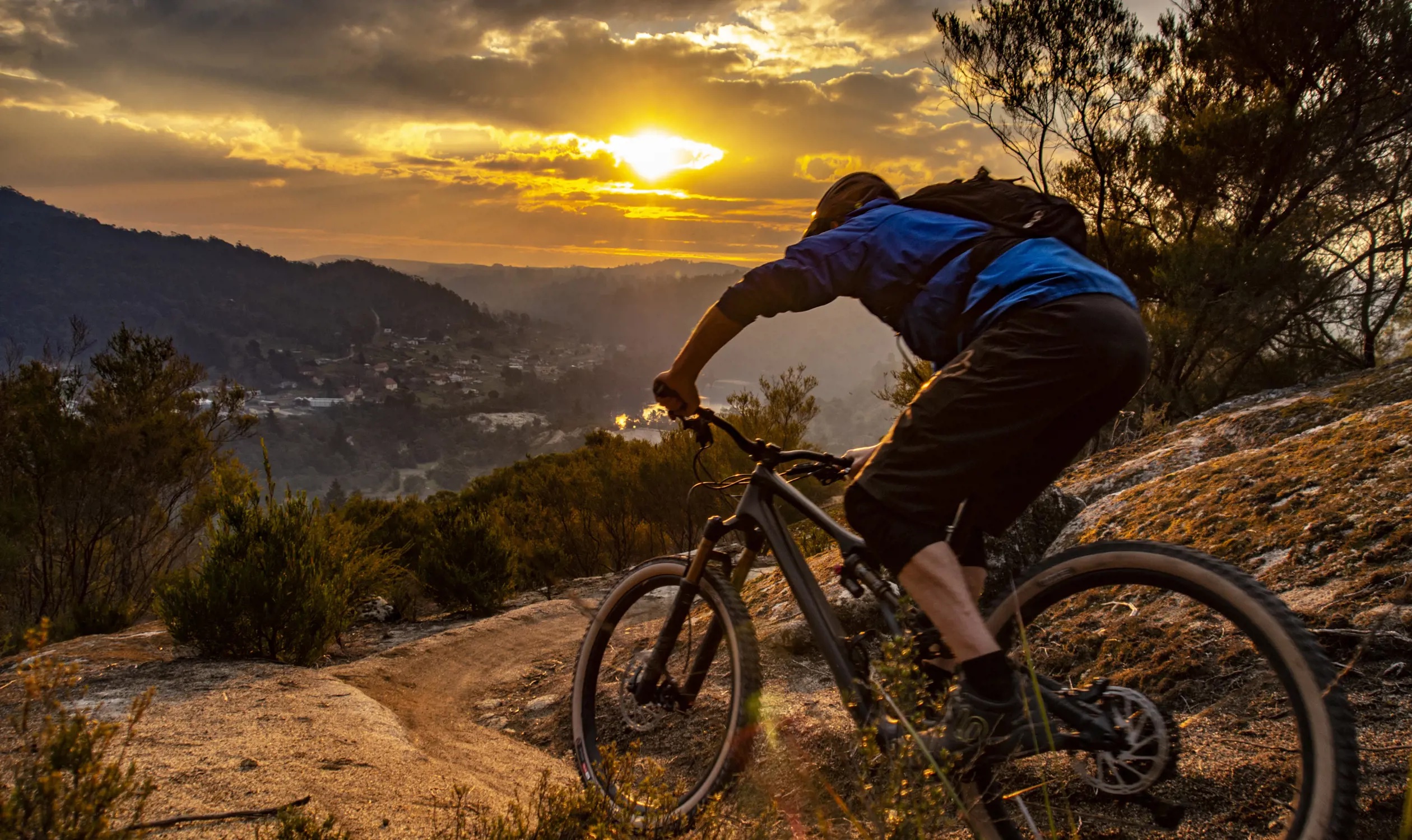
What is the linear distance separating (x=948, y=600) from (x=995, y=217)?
96 centimetres

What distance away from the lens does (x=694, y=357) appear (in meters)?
2.03

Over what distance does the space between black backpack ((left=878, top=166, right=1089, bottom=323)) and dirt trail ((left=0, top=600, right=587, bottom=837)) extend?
79.7 inches

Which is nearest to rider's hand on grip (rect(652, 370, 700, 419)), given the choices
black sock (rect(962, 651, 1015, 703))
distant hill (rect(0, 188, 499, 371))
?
black sock (rect(962, 651, 1015, 703))

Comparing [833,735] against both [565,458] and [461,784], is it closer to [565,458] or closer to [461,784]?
[461,784]

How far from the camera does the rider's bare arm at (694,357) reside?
6.31ft

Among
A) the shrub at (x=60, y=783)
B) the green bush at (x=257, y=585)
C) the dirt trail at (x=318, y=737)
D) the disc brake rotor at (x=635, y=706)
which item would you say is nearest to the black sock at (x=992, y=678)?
the disc brake rotor at (x=635, y=706)

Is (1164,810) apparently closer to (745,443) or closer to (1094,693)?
(1094,693)

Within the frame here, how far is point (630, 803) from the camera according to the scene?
1597 millimetres

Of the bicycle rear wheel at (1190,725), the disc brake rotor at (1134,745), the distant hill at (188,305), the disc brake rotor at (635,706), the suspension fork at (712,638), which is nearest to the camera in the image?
the bicycle rear wheel at (1190,725)

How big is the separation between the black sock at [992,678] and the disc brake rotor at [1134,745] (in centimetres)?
24

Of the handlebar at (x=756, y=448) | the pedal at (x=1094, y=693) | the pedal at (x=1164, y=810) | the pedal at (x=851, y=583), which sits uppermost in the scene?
the handlebar at (x=756, y=448)

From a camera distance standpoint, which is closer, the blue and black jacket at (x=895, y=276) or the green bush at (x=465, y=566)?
the blue and black jacket at (x=895, y=276)

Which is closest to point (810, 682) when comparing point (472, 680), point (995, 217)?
point (995, 217)

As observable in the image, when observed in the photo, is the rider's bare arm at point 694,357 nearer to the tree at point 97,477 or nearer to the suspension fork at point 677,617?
the suspension fork at point 677,617
